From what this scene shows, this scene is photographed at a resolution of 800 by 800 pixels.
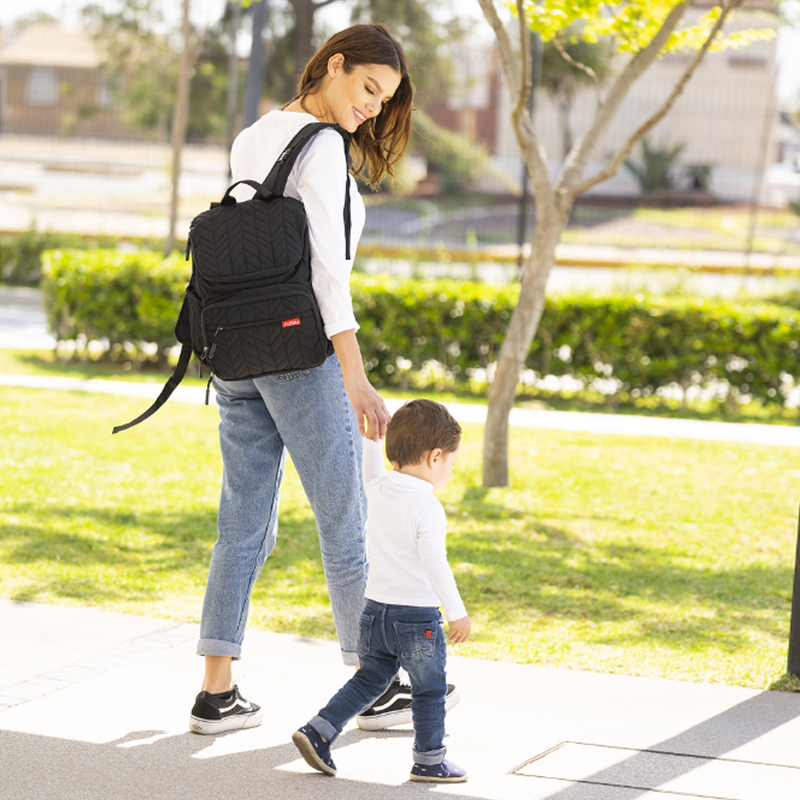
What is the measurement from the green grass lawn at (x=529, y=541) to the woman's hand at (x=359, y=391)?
1.42m

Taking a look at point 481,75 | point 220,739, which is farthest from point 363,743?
point 481,75

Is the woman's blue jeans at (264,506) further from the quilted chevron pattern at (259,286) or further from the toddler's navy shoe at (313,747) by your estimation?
the toddler's navy shoe at (313,747)

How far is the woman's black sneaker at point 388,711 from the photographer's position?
3.35 meters

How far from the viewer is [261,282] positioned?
298cm

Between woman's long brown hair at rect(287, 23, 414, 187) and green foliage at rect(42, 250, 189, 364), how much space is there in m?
7.55

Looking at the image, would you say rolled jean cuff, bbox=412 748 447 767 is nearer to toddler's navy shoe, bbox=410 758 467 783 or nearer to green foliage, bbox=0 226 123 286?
toddler's navy shoe, bbox=410 758 467 783

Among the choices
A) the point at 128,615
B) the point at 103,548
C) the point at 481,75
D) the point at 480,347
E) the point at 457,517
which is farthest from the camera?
the point at 481,75

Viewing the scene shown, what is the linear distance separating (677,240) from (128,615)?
19.3 metres

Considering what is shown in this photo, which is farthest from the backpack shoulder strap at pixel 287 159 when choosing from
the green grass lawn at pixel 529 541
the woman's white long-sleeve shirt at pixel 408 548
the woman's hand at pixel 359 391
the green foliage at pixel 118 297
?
the green foliage at pixel 118 297

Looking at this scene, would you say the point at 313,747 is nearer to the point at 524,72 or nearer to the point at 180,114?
the point at 524,72

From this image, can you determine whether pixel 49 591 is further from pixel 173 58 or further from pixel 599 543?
pixel 173 58

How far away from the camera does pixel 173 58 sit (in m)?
27.6

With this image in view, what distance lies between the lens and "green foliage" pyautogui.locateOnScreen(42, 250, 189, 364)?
10.9m

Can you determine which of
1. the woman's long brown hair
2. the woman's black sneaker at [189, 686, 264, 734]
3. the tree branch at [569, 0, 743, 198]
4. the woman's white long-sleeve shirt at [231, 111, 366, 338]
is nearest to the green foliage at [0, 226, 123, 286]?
the tree branch at [569, 0, 743, 198]
